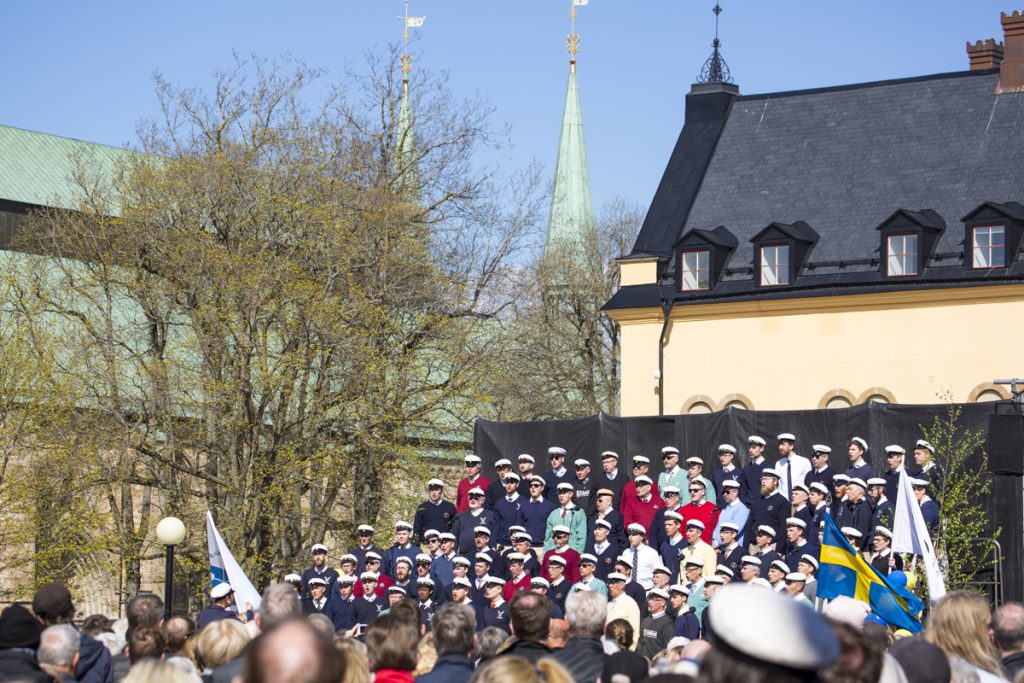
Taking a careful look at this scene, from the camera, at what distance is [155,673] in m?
5.09

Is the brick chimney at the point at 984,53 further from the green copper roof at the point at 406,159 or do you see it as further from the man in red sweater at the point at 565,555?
the man in red sweater at the point at 565,555

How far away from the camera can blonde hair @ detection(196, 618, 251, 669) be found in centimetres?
668

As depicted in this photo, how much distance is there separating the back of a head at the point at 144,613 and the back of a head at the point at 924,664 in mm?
3608

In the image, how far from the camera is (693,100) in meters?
41.4

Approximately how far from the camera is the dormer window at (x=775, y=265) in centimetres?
3716

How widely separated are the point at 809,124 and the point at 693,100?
135 inches

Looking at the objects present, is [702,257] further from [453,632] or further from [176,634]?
[453,632]

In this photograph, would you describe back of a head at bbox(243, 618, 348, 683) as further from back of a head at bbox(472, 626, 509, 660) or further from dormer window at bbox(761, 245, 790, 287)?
dormer window at bbox(761, 245, 790, 287)

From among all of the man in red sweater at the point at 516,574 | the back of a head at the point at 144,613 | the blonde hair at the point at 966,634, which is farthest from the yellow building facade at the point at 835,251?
the blonde hair at the point at 966,634

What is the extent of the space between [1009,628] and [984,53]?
3716cm

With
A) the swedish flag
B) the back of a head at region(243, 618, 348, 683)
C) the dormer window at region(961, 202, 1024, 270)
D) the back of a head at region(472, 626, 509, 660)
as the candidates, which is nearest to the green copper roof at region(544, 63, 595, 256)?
the dormer window at region(961, 202, 1024, 270)

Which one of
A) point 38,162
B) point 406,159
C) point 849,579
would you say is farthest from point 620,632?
point 38,162

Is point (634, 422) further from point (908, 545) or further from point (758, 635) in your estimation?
point (758, 635)

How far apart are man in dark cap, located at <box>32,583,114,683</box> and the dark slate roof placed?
2930cm
